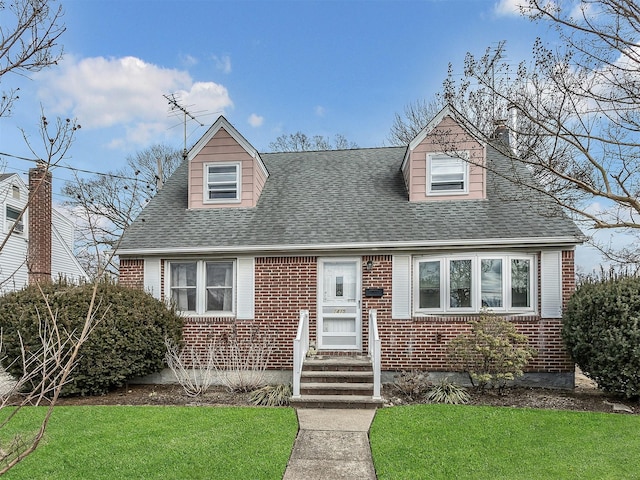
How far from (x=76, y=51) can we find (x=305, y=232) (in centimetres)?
652

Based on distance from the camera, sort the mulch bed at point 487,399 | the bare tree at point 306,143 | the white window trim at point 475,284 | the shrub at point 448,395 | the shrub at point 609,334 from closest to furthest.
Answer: the shrub at point 609,334 → the mulch bed at point 487,399 → the shrub at point 448,395 → the white window trim at point 475,284 → the bare tree at point 306,143

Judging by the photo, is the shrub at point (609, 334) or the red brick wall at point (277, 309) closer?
the shrub at point (609, 334)

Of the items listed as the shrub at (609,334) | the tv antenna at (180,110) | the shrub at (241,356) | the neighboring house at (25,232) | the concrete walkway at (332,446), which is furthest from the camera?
the neighboring house at (25,232)

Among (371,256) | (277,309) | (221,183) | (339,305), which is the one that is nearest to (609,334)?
(371,256)

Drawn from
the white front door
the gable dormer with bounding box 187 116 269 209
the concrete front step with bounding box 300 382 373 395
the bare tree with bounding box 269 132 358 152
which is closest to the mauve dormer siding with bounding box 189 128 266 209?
the gable dormer with bounding box 187 116 269 209

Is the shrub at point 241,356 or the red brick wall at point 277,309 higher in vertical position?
the red brick wall at point 277,309

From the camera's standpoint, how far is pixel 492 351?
27.7ft

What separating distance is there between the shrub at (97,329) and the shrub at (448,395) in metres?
5.65

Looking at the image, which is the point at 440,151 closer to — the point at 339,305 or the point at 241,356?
the point at 339,305

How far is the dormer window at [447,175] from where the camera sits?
36.2 feet

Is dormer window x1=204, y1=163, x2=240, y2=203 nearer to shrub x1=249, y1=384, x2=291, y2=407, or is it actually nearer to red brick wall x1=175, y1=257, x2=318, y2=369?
red brick wall x1=175, y1=257, x2=318, y2=369

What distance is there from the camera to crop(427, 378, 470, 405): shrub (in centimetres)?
824

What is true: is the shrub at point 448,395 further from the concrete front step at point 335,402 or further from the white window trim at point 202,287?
the white window trim at point 202,287

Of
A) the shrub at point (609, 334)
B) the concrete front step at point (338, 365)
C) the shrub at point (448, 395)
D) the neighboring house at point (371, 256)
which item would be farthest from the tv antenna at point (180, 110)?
the shrub at point (609, 334)
